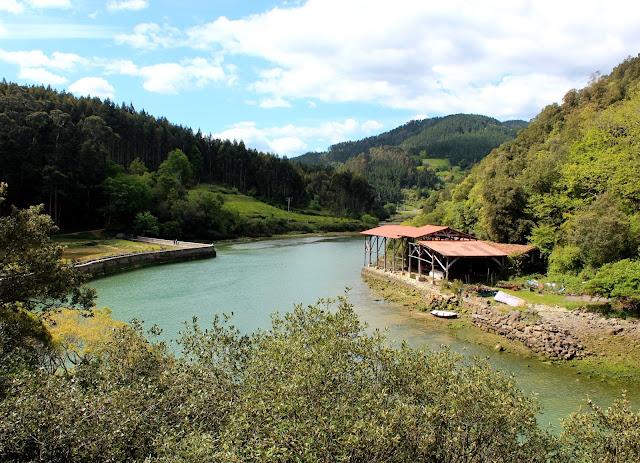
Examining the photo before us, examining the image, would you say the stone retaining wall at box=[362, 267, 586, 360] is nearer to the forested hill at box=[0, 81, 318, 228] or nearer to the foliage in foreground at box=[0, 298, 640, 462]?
the foliage in foreground at box=[0, 298, 640, 462]

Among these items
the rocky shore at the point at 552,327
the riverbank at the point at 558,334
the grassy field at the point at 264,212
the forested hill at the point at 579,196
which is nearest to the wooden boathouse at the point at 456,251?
the forested hill at the point at 579,196

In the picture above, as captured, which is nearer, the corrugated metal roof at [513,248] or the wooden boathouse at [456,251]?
the wooden boathouse at [456,251]

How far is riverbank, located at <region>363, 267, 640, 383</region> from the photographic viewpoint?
1966cm

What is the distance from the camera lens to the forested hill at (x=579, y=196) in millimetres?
28828

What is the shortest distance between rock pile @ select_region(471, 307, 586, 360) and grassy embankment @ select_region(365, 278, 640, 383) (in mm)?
349

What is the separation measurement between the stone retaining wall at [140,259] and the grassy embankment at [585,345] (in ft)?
97.6

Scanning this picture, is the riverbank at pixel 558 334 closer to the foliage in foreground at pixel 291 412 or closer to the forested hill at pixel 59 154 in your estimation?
the foliage in foreground at pixel 291 412

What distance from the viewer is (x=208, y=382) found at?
1039 centimetres

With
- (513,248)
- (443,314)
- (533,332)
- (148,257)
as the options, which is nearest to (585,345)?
(533,332)

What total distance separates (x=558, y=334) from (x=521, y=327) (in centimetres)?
183

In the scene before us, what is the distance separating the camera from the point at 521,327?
23219 mm

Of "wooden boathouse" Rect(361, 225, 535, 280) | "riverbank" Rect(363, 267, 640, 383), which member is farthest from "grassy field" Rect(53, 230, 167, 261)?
"riverbank" Rect(363, 267, 640, 383)

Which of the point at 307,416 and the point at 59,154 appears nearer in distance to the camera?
the point at 307,416

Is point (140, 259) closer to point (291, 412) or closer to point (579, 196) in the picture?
point (579, 196)
